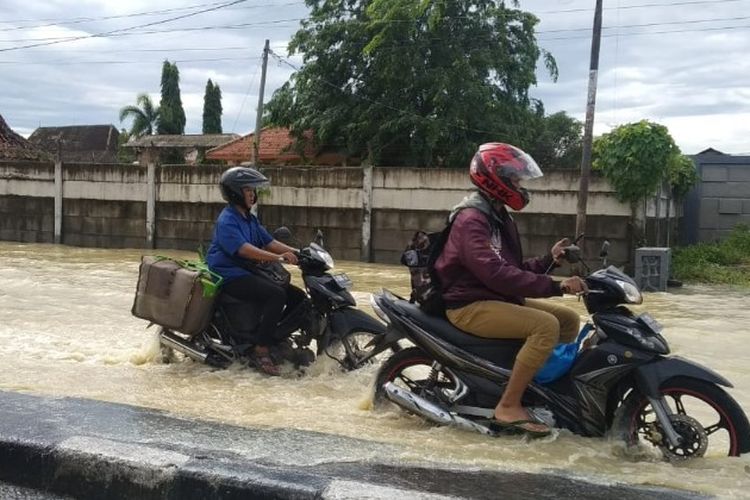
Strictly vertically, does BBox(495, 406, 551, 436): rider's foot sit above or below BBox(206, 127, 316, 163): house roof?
below

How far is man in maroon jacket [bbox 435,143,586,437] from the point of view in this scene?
3.75m

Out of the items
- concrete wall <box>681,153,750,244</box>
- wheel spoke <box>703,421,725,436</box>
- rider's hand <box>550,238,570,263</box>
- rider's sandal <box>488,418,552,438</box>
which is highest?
concrete wall <box>681,153,750,244</box>

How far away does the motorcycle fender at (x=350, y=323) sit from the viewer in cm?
537

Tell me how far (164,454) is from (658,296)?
34.6 feet

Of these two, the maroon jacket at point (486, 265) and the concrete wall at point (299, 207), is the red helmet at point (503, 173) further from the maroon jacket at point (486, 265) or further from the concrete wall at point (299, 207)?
the concrete wall at point (299, 207)

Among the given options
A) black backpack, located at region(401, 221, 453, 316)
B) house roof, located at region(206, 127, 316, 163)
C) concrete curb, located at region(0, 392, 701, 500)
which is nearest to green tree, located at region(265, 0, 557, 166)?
house roof, located at region(206, 127, 316, 163)

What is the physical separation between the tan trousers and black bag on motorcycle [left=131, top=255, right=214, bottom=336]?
7.36 feet

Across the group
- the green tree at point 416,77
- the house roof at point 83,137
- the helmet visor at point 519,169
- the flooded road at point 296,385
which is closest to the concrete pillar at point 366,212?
the green tree at point 416,77

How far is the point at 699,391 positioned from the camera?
3.55 m

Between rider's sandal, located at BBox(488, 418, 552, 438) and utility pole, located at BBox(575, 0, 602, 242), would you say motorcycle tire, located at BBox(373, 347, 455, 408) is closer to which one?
rider's sandal, located at BBox(488, 418, 552, 438)

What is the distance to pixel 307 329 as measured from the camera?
5621 millimetres

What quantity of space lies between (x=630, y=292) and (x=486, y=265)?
0.72 meters

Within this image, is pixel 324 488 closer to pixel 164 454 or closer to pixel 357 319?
pixel 164 454

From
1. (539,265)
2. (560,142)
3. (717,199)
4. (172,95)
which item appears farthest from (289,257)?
(172,95)
